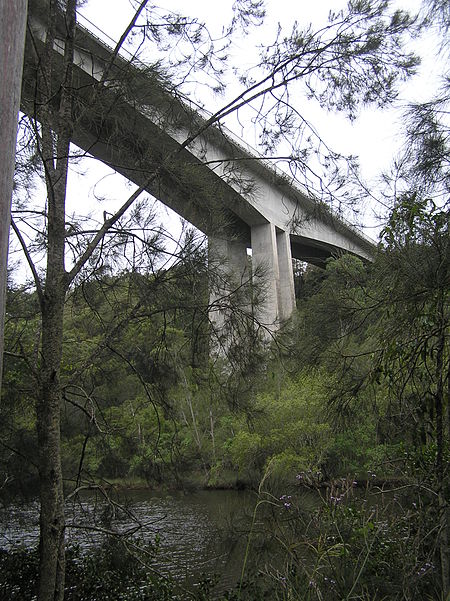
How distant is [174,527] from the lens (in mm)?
11289

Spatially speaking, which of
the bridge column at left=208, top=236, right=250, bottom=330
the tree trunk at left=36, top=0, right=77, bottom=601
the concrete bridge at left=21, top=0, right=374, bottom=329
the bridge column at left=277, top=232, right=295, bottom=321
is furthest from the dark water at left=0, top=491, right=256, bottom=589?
the bridge column at left=277, top=232, right=295, bottom=321

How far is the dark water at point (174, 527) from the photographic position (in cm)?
571

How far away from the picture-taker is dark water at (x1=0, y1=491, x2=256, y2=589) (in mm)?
5707

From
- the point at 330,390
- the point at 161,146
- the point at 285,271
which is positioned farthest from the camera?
the point at 285,271

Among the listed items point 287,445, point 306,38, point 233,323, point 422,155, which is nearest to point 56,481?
point 233,323

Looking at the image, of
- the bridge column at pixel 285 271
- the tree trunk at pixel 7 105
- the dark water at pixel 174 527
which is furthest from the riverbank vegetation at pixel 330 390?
the bridge column at pixel 285 271

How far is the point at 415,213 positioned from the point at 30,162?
10.8 feet

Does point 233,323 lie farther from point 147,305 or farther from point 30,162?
point 30,162

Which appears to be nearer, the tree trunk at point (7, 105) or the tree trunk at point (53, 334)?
the tree trunk at point (7, 105)

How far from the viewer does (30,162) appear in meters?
4.81

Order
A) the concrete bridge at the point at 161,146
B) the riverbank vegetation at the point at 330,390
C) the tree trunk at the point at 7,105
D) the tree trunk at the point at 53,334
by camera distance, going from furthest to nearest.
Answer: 1. the concrete bridge at the point at 161,146
2. the tree trunk at the point at 53,334
3. the riverbank vegetation at the point at 330,390
4. the tree trunk at the point at 7,105

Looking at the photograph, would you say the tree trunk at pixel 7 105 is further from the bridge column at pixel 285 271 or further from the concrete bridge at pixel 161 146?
the bridge column at pixel 285 271


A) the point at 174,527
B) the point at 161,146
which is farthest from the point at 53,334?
the point at 174,527

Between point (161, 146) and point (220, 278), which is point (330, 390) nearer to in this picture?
point (220, 278)
